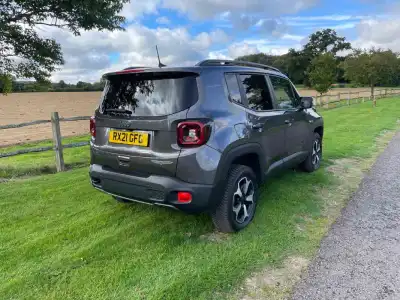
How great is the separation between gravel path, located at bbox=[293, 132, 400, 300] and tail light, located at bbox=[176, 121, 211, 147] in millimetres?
1523

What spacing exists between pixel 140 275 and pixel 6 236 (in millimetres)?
1789

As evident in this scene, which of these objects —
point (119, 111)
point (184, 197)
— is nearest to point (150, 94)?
point (119, 111)

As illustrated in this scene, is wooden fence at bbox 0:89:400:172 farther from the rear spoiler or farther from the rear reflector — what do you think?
the rear reflector

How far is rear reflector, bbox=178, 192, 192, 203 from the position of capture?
305cm

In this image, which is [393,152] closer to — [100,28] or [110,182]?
[110,182]

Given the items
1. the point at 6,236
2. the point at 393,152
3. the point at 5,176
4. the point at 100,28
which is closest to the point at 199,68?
the point at 6,236

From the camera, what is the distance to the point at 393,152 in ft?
26.0

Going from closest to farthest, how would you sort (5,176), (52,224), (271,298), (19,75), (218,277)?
(271,298)
(218,277)
(52,224)
(5,176)
(19,75)

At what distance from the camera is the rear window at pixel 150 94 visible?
3.11 m

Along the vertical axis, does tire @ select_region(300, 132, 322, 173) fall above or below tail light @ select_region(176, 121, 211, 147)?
below

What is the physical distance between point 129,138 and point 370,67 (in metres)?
32.3

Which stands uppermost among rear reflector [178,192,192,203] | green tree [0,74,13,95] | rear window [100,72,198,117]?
green tree [0,74,13,95]

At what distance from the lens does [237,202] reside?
358cm

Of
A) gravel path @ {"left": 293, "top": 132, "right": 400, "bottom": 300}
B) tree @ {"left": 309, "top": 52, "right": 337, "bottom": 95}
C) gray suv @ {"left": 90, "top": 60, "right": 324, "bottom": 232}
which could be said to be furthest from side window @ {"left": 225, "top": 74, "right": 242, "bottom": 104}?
tree @ {"left": 309, "top": 52, "right": 337, "bottom": 95}
